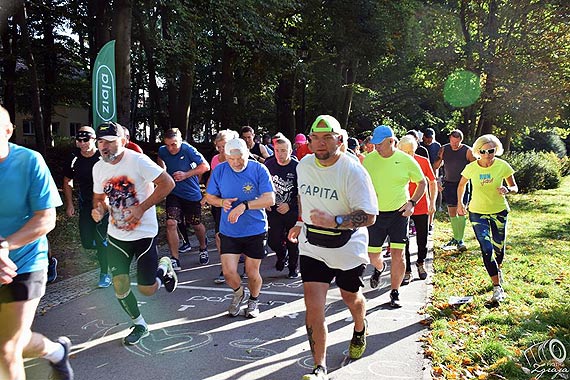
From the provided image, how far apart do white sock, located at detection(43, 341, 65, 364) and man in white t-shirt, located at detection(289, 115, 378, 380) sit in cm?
180

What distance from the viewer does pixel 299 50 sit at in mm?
22453

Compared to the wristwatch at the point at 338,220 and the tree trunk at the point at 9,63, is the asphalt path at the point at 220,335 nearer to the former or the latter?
the wristwatch at the point at 338,220

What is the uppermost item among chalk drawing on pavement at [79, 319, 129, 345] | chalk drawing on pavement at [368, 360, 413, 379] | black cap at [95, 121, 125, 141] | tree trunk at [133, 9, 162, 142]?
tree trunk at [133, 9, 162, 142]

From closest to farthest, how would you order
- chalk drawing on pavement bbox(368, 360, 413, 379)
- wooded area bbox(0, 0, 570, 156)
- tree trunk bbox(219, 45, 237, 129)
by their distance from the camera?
1. chalk drawing on pavement bbox(368, 360, 413, 379)
2. wooded area bbox(0, 0, 570, 156)
3. tree trunk bbox(219, 45, 237, 129)

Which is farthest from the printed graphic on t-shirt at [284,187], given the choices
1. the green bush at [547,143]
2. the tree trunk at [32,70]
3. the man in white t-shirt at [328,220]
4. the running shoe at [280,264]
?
the green bush at [547,143]

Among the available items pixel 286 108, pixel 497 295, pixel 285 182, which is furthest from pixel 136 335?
pixel 286 108

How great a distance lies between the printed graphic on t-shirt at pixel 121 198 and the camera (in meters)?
4.80

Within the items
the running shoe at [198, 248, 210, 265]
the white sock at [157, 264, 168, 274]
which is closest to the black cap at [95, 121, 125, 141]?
the white sock at [157, 264, 168, 274]

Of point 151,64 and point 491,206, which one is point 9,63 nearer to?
point 151,64

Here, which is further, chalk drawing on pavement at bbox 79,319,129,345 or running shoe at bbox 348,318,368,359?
chalk drawing on pavement at bbox 79,319,129,345

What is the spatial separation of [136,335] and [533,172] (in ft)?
74.4

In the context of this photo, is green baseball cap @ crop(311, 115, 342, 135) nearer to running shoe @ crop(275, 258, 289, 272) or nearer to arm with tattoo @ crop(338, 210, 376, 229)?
arm with tattoo @ crop(338, 210, 376, 229)

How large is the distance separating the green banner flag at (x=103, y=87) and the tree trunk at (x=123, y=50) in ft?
11.7

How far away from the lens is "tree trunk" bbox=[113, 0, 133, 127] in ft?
40.1
